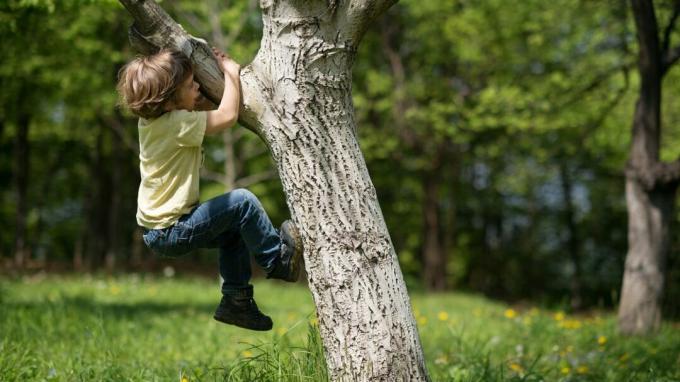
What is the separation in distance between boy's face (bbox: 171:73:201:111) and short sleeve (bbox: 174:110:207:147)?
0.24 feet

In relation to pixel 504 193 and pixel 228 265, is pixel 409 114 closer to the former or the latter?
pixel 504 193

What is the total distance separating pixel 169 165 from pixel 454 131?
13255 millimetres

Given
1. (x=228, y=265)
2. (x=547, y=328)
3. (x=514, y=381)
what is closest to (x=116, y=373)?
(x=228, y=265)

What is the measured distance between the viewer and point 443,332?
26.0ft

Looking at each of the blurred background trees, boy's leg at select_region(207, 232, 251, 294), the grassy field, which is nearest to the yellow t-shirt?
boy's leg at select_region(207, 232, 251, 294)

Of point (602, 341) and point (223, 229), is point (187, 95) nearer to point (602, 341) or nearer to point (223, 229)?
point (223, 229)

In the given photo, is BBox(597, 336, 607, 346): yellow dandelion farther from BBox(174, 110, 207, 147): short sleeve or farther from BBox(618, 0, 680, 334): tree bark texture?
BBox(174, 110, 207, 147): short sleeve

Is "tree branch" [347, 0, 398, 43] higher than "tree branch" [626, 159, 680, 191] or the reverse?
higher

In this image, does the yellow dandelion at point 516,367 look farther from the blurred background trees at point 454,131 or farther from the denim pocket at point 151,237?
the blurred background trees at point 454,131

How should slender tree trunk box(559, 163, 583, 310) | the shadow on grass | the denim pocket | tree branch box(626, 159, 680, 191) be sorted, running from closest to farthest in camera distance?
the denim pocket, the shadow on grass, tree branch box(626, 159, 680, 191), slender tree trunk box(559, 163, 583, 310)

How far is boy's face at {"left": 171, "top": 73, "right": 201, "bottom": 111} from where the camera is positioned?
3.56 metres

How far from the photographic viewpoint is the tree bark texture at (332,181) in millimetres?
3336

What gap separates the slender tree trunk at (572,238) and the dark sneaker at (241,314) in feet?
57.3

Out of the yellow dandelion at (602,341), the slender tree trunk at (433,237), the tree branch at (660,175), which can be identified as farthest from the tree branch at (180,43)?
the slender tree trunk at (433,237)
